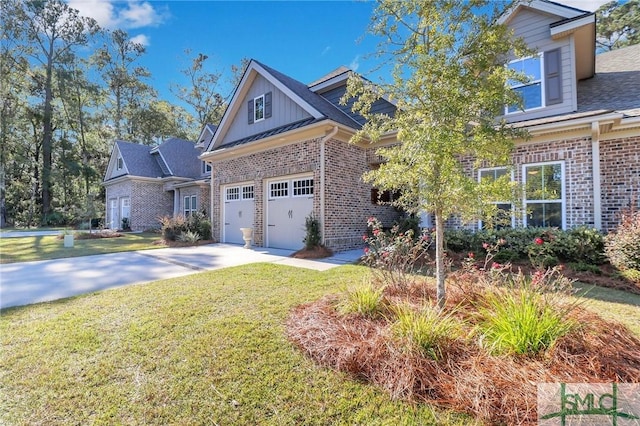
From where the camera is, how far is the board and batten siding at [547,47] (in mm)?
8031

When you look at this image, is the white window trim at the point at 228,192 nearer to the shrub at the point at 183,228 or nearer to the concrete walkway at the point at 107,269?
the shrub at the point at 183,228

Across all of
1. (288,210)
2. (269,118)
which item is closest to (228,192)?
(269,118)

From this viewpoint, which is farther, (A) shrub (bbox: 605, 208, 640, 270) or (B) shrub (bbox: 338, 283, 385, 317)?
(A) shrub (bbox: 605, 208, 640, 270)

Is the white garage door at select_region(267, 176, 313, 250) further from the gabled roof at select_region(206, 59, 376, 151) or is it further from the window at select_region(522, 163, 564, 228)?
the window at select_region(522, 163, 564, 228)

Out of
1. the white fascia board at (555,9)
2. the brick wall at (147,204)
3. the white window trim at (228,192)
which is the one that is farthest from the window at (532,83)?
the brick wall at (147,204)

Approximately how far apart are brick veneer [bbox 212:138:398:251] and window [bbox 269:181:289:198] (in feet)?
1.16

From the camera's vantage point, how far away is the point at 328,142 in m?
9.55

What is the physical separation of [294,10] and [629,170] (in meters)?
9.95

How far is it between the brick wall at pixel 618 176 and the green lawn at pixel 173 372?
8133 millimetres

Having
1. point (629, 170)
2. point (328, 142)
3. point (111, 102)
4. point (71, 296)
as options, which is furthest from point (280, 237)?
point (111, 102)

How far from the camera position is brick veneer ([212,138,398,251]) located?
31.2ft

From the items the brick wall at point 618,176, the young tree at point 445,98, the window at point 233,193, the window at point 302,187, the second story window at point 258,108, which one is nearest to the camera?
the young tree at point 445,98

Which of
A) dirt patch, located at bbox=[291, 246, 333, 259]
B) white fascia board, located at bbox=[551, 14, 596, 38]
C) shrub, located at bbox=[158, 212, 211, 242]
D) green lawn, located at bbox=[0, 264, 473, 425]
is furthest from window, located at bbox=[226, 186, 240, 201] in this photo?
white fascia board, located at bbox=[551, 14, 596, 38]

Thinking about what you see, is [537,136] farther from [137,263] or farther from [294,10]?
[137,263]
